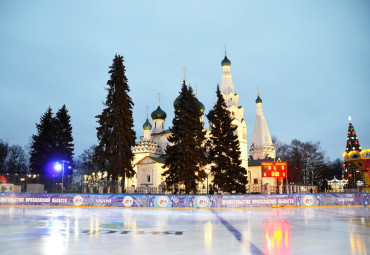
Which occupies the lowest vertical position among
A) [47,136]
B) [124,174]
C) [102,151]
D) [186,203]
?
[186,203]

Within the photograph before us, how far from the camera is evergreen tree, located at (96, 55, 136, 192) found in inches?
1463

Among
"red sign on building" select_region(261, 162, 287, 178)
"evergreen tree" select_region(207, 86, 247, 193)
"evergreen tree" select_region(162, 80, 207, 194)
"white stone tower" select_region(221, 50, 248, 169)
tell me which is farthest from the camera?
"white stone tower" select_region(221, 50, 248, 169)

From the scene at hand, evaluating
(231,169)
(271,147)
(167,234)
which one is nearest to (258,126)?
(271,147)

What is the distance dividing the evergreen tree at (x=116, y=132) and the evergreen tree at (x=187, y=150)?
16.7ft

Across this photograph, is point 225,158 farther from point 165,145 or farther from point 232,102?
point 232,102

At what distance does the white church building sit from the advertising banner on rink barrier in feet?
53.2

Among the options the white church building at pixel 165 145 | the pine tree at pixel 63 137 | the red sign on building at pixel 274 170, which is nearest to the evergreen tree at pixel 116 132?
the white church building at pixel 165 145

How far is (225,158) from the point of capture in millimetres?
38750

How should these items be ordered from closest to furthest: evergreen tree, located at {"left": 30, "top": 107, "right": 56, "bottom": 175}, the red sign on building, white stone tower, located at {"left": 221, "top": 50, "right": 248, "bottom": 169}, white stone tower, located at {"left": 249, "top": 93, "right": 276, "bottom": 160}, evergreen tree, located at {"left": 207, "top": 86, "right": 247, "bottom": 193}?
1. the red sign on building
2. evergreen tree, located at {"left": 207, "top": 86, "right": 247, "bottom": 193}
3. evergreen tree, located at {"left": 30, "top": 107, "right": 56, "bottom": 175}
4. white stone tower, located at {"left": 221, "top": 50, "right": 248, "bottom": 169}
5. white stone tower, located at {"left": 249, "top": 93, "right": 276, "bottom": 160}

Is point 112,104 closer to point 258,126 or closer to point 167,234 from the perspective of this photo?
point 167,234

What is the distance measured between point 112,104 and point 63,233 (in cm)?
2833

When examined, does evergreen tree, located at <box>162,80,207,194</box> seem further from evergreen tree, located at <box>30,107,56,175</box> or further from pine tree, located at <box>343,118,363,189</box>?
pine tree, located at <box>343,118,363,189</box>

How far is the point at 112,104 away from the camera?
38.9m

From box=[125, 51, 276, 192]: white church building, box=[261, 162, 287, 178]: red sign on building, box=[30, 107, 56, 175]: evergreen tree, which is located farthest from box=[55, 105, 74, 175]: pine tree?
box=[261, 162, 287, 178]: red sign on building
